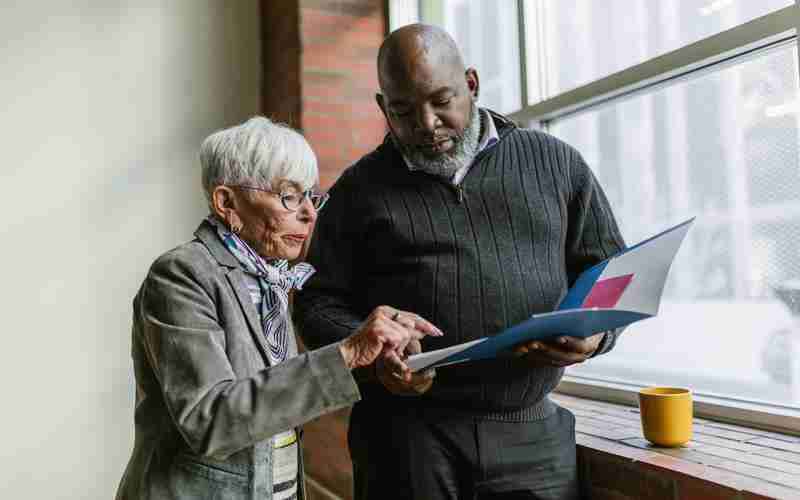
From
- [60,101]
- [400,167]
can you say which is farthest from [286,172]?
[60,101]

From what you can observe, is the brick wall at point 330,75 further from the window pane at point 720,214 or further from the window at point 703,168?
the window pane at point 720,214

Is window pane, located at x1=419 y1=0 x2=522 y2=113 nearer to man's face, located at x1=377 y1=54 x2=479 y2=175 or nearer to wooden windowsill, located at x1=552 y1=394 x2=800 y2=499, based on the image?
man's face, located at x1=377 y1=54 x2=479 y2=175

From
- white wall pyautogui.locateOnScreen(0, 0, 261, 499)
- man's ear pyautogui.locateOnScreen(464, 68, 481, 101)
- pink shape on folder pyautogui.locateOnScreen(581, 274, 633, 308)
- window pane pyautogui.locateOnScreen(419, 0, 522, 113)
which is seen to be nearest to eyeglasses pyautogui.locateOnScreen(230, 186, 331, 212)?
man's ear pyautogui.locateOnScreen(464, 68, 481, 101)

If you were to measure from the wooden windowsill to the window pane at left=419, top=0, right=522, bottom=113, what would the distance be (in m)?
1.14

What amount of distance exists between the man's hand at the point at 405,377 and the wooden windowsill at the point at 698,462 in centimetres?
43

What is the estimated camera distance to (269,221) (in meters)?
1.23

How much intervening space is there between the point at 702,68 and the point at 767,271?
1.64ft

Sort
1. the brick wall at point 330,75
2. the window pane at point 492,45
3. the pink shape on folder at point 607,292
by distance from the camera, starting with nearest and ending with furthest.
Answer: the pink shape on folder at point 607,292 < the window pane at point 492,45 < the brick wall at point 330,75

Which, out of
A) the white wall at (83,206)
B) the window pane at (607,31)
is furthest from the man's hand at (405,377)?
the white wall at (83,206)

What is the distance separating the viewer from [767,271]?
1511mm

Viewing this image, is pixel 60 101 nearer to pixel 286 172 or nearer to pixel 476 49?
pixel 476 49

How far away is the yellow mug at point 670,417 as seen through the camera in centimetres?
136

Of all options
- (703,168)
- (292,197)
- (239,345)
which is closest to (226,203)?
(292,197)

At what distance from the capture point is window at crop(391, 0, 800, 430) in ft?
4.83
